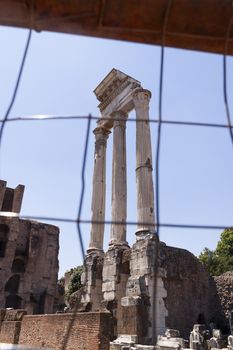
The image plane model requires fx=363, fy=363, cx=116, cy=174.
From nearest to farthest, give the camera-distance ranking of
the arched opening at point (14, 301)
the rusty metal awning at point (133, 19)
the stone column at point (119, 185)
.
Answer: the rusty metal awning at point (133, 19) < the stone column at point (119, 185) < the arched opening at point (14, 301)

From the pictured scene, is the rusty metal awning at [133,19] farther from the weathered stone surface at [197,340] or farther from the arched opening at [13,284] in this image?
the arched opening at [13,284]

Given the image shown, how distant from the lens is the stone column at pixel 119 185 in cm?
1524

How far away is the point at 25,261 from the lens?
3788 cm

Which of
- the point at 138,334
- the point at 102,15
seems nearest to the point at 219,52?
the point at 102,15

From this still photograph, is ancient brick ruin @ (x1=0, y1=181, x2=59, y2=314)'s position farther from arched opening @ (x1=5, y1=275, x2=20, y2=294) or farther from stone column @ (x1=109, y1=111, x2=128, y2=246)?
stone column @ (x1=109, y1=111, x2=128, y2=246)

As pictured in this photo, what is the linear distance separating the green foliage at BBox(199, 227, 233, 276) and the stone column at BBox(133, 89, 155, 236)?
1915 cm

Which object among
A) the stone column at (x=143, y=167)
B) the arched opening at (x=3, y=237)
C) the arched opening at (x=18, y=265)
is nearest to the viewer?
the stone column at (x=143, y=167)

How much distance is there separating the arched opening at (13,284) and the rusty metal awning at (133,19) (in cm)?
3638

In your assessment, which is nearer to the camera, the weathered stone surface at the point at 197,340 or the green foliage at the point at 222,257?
the weathered stone surface at the point at 197,340

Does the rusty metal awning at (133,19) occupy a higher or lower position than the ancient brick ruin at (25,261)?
lower

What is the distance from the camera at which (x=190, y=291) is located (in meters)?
17.7

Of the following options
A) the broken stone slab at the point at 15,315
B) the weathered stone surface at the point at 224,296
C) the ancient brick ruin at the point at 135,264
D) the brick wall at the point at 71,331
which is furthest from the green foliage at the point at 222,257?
the brick wall at the point at 71,331

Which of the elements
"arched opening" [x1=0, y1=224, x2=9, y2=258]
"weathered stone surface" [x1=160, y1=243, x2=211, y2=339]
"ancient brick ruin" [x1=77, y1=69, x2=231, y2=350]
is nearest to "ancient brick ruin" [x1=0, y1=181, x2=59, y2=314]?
"arched opening" [x1=0, y1=224, x2=9, y2=258]

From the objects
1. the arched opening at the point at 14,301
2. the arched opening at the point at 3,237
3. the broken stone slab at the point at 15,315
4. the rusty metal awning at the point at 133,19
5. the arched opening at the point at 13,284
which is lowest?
the broken stone slab at the point at 15,315
